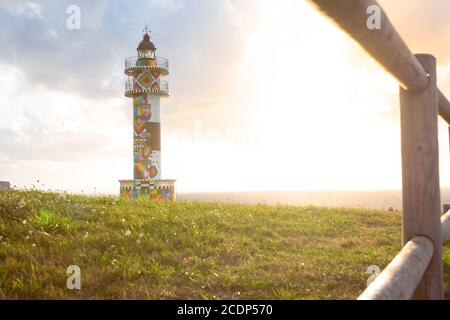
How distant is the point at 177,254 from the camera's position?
4535 millimetres

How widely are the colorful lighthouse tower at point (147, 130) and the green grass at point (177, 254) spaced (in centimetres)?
2159

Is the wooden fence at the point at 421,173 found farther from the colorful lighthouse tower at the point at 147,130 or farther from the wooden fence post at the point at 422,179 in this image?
the colorful lighthouse tower at the point at 147,130

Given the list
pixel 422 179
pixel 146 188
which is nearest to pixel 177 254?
pixel 422 179

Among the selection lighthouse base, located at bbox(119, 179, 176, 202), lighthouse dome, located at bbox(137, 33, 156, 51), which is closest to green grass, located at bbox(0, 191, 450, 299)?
lighthouse base, located at bbox(119, 179, 176, 202)

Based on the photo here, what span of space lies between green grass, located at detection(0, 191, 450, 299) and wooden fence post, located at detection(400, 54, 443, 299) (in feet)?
2.79

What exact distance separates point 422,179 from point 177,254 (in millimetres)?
2870

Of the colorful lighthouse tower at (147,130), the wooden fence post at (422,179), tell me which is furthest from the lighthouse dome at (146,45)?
the wooden fence post at (422,179)

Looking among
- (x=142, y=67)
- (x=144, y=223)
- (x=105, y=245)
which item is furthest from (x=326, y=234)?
(x=142, y=67)

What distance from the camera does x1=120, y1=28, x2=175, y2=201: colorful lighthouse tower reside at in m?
28.6

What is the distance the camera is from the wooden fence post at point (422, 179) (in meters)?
2.84

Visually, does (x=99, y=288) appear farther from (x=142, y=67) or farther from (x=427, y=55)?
(x=142, y=67)

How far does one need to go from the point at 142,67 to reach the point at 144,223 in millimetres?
26390
